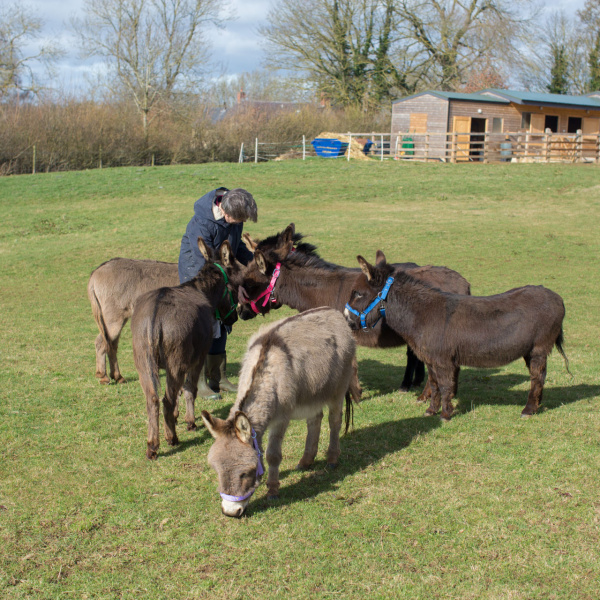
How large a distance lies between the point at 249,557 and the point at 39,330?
815 cm

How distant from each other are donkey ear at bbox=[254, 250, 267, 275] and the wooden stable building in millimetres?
29308

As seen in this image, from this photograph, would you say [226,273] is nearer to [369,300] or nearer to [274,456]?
[369,300]

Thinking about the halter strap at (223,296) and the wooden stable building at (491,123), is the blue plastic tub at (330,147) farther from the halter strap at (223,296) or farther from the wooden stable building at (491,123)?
the halter strap at (223,296)

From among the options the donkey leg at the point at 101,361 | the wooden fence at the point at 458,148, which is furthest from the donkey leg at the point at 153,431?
the wooden fence at the point at 458,148

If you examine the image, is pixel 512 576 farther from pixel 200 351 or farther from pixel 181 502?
pixel 200 351

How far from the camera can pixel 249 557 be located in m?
4.02

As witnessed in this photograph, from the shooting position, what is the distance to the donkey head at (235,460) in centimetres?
420

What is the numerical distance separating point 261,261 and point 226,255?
46 centimetres

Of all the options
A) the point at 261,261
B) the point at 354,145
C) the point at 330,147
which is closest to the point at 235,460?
the point at 261,261

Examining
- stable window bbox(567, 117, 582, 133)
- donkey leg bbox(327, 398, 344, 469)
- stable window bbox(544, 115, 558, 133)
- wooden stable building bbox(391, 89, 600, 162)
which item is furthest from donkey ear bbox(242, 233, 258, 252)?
stable window bbox(567, 117, 582, 133)

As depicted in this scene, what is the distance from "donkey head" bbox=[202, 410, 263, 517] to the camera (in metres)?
4.20

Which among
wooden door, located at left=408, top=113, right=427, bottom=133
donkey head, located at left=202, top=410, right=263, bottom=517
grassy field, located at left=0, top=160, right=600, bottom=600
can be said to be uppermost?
wooden door, located at left=408, top=113, right=427, bottom=133

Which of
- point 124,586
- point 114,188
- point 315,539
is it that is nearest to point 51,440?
point 124,586

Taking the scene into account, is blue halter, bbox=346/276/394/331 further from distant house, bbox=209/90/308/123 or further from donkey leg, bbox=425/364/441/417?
distant house, bbox=209/90/308/123
